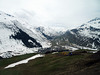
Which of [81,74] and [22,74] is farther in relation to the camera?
[22,74]

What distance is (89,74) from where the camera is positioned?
1406 inches

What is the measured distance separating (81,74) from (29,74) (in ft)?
90.4

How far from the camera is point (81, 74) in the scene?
37156mm

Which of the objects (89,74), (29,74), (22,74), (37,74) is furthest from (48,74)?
(89,74)

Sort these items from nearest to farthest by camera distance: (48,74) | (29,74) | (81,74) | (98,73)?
(98,73) → (81,74) → (48,74) → (29,74)

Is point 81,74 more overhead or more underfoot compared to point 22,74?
more overhead

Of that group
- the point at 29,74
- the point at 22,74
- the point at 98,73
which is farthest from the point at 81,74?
the point at 22,74

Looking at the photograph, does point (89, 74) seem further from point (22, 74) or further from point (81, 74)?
point (22, 74)

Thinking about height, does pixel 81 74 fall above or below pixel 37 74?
above

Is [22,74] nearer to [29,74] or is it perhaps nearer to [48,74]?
[29,74]

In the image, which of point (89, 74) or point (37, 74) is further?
point (37, 74)

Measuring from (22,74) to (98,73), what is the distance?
3712cm

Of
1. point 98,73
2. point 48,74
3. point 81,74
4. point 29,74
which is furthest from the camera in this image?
point 29,74

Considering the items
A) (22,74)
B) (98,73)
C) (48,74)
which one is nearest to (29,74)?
(22,74)
